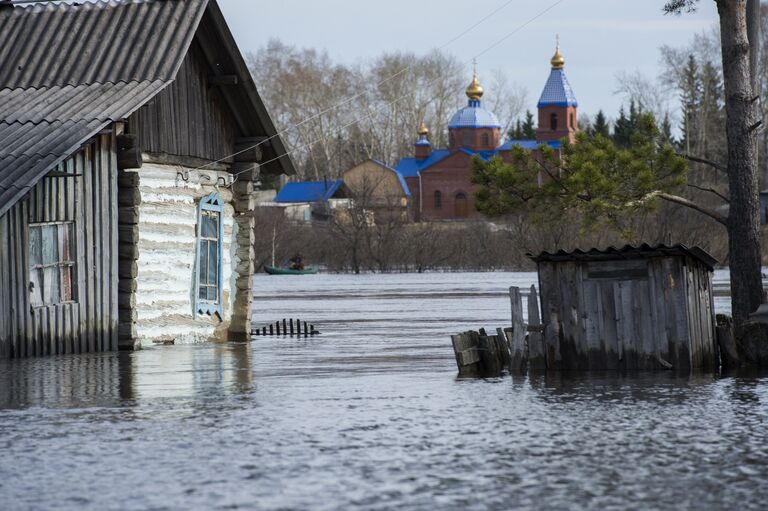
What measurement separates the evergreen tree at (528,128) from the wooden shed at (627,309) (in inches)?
4645

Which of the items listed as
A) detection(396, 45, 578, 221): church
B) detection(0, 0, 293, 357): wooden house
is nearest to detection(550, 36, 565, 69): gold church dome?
detection(396, 45, 578, 221): church

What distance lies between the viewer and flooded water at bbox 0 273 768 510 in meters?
10.3

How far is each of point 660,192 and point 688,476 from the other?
13435 millimetres

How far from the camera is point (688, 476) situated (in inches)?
428

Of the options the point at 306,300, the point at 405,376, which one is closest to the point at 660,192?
the point at 405,376

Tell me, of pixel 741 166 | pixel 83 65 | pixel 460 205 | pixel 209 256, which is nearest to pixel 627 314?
pixel 741 166

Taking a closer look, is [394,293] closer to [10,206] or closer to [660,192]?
[660,192]

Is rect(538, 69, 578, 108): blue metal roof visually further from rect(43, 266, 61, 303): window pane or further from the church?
rect(43, 266, 61, 303): window pane

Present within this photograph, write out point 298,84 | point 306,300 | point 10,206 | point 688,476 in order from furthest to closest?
1. point 298,84
2. point 306,300
3. point 10,206
4. point 688,476

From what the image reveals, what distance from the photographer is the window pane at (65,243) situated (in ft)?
75.0

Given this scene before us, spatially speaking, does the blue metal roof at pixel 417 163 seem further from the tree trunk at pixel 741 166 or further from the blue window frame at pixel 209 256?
the tree trunk at pixel 741 166

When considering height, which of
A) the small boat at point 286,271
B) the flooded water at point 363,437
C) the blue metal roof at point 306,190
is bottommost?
the flooded water at point 363,437

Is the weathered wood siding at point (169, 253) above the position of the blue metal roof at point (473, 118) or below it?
below

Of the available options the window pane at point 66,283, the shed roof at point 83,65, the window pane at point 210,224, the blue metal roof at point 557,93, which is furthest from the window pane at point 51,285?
the blue metal roof at point 557,93
